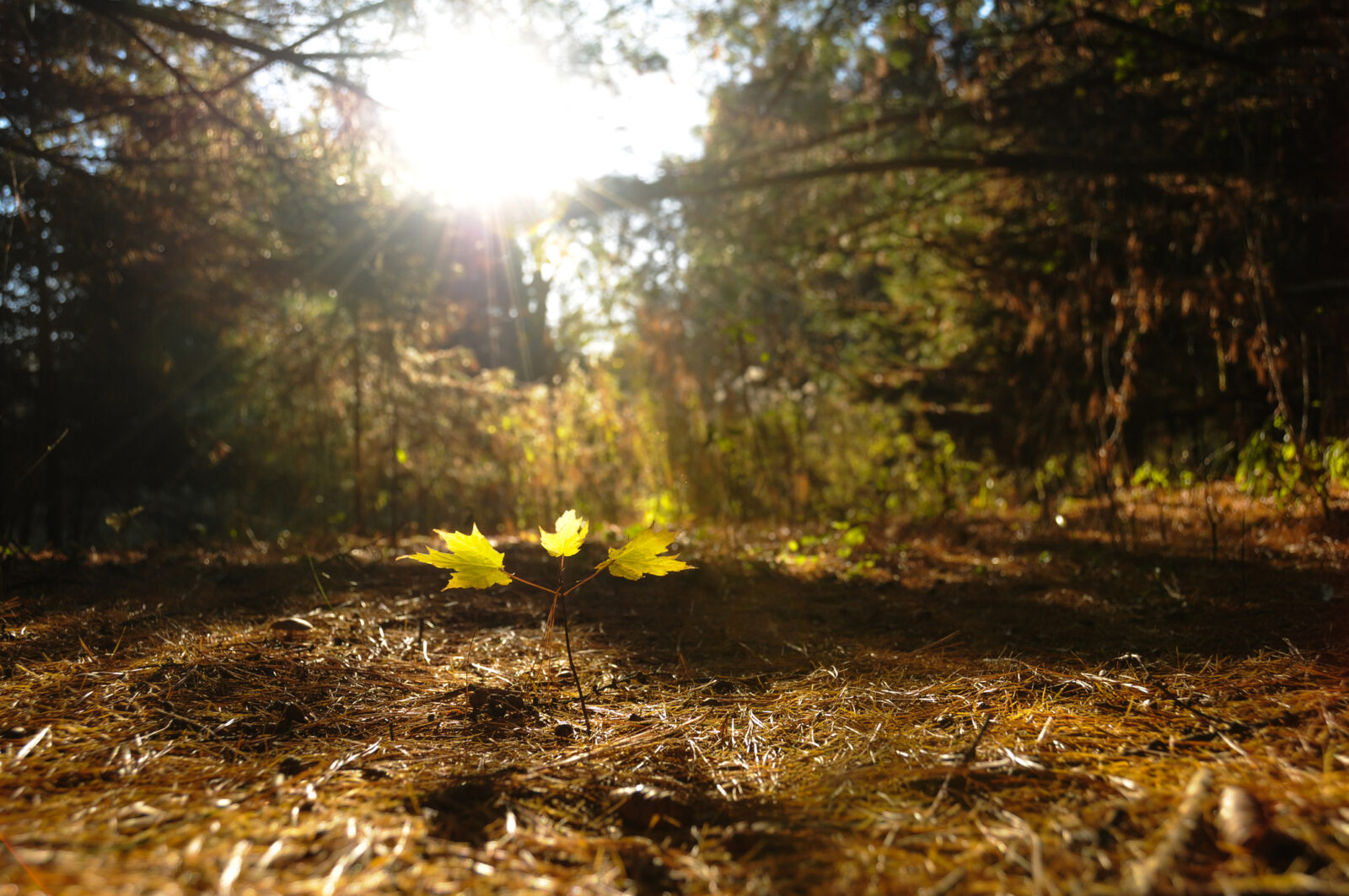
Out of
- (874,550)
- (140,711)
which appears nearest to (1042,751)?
(140,711)

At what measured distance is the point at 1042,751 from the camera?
111 cm

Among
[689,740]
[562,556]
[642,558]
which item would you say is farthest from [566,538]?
[689,740]

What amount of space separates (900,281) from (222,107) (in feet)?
18.2

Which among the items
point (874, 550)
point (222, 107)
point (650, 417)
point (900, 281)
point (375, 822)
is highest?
point (222, 107)

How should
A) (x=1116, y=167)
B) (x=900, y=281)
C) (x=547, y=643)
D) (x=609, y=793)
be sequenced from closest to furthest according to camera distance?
(x=609, y=793) → (x=547, y=643) → (x=1116, y=167) → (x=900, y=281)

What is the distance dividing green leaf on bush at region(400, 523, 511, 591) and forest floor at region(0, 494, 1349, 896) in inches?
10.9

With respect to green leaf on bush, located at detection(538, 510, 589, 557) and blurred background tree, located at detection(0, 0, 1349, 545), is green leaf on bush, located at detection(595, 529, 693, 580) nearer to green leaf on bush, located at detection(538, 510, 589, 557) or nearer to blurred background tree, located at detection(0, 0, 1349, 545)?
green leaf on bush, located at detection(538, 510, 589, 557)

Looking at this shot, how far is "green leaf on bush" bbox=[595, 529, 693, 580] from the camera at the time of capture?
133 centimetres

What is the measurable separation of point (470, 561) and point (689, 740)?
1.69ft

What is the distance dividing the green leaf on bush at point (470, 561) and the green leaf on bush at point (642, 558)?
0.66ft

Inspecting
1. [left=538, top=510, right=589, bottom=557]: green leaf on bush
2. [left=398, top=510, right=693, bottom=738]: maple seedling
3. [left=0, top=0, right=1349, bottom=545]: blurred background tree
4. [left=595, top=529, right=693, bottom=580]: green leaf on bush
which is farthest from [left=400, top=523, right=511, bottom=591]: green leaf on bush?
[left=0, top=0, right=1349, bottom=545]: blurred background tree

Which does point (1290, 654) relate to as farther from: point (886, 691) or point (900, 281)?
point (900, 281)

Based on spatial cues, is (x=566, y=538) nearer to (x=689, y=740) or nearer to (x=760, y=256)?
(x=689, y=740)

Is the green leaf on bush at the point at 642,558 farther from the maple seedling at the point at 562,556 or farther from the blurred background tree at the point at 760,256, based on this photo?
the blurred background tree at the point at 760,256
